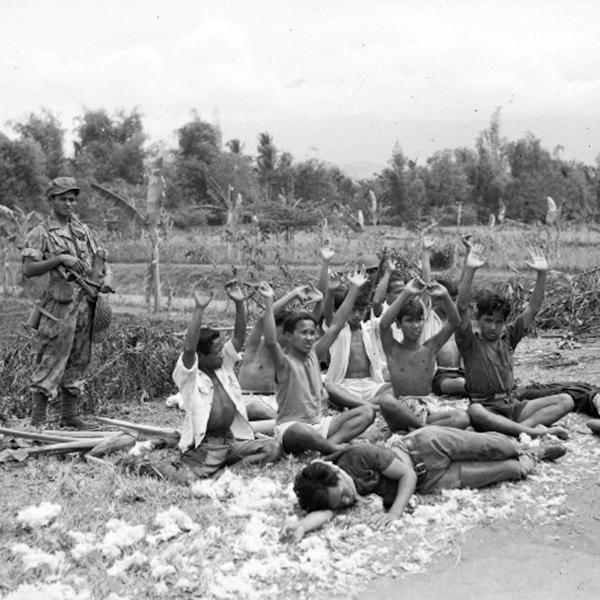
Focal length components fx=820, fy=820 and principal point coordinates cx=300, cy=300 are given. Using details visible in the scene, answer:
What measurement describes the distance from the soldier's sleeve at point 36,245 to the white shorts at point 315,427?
2280mm

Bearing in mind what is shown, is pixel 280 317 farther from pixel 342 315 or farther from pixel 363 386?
pixel 363 386

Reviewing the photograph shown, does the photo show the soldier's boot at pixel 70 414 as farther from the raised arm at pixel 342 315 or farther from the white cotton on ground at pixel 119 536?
the white cotton on ground at pixel 119 536

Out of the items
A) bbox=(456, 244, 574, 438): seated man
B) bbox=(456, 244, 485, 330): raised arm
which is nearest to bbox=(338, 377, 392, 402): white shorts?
bbox=(456, 244, 574, 438): seated man

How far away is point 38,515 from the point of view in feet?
13.8

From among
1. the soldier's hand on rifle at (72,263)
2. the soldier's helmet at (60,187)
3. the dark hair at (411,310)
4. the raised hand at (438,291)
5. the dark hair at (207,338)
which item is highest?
the soldier's helmet at (60,187)

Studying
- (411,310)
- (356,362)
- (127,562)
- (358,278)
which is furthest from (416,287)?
(127,562)

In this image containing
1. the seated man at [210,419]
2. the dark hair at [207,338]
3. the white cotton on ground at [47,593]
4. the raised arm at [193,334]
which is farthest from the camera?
the dark hair at [207,338]

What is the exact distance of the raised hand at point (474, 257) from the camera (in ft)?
18.4

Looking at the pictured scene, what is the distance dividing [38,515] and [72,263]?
2.42 metres

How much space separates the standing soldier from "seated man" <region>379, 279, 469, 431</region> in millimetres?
2322

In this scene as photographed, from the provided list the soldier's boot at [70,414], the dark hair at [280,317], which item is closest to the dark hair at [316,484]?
the dark hair at [280,317]

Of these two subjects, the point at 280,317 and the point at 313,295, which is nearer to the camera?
the point at 280,317

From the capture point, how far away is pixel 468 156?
170 feet

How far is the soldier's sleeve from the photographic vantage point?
20.0 ft
